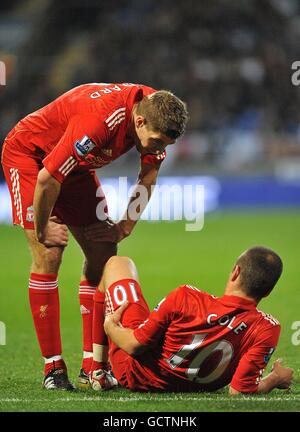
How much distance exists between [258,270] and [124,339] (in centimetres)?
77

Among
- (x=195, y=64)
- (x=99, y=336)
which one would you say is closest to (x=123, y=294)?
(x=99, y=336)

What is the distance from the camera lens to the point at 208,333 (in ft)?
15.0

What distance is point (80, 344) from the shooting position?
6.93 meters

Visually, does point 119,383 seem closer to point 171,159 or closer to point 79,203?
point 79,203

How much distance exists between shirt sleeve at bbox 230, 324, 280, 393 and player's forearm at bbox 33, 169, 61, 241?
4.32ft

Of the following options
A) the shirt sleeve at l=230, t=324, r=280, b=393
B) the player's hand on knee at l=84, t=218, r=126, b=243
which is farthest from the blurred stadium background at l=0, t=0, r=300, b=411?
the shirt sleeve at l=230, t=324, r=280, b=393

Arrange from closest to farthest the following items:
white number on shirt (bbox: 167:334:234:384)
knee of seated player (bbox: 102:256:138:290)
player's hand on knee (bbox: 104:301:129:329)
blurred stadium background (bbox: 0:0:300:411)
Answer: white number on shirt (bbox: 167:334:234:384) → player's hand on knee (bbox: 104:301:129:329) → knee of seated player (bbox: 102:256:138:290) → blurred stadium background (bbox: 0:0:300:411)

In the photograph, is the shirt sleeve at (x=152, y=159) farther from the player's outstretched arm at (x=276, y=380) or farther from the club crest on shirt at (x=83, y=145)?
the player's outstretched arm at (x=276, y=380)

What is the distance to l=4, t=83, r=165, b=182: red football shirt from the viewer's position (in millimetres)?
4914

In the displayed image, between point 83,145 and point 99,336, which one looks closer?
point 83,145

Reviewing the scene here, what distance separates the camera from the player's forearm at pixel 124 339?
15.1ft

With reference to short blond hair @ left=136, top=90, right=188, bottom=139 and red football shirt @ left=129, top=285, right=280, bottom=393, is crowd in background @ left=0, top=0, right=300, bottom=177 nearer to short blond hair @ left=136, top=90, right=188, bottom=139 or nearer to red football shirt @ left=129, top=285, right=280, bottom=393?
short blond hair @ left=136, top=90, right=188, bottom=139

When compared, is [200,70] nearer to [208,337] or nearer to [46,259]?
[46,259]
